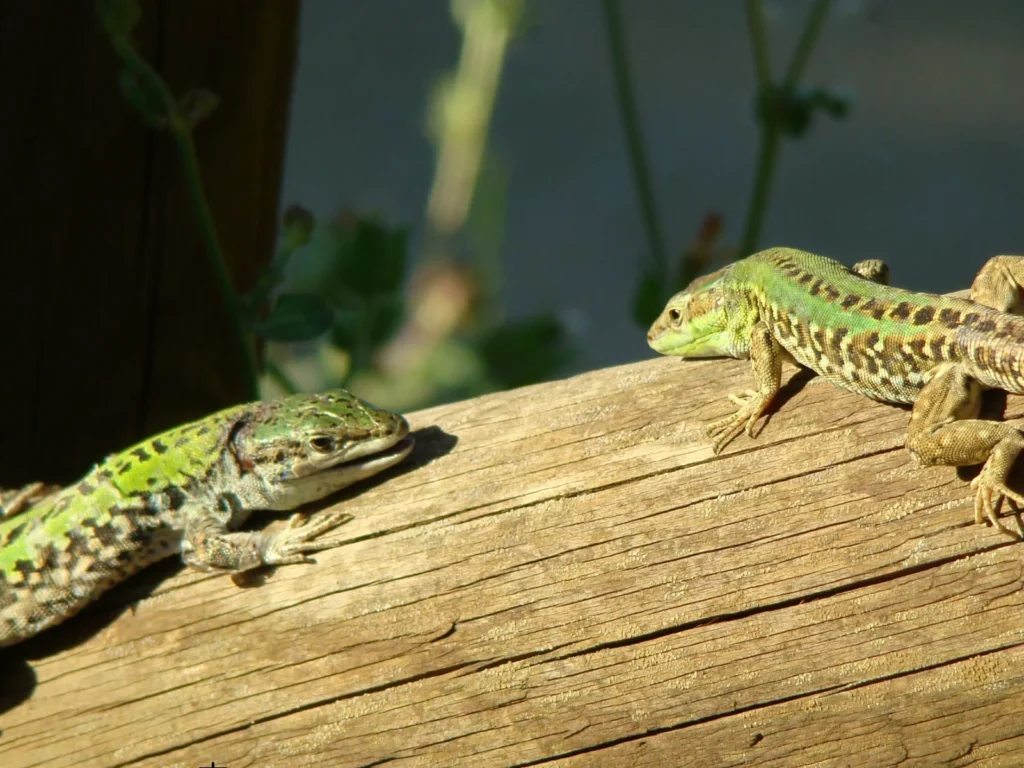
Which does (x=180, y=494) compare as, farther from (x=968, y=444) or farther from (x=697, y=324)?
(x=968, y=444)

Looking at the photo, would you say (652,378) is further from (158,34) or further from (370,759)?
(158,34)

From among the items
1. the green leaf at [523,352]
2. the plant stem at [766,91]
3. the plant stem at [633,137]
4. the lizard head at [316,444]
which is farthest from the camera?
the green leaf at [523,352]

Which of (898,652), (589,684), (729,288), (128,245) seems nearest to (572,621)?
(589,684)

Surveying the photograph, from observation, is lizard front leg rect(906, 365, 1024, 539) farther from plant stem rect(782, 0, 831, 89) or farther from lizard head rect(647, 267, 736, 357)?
plant stem rect(782, 0, 831, 89)

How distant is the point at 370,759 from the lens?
292 centimetres

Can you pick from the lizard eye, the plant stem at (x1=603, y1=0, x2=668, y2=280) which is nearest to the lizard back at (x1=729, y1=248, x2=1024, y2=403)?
the plant stem at (x1=603, y1=0, x2=668, y2=280)

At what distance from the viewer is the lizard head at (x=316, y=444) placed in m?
3.27

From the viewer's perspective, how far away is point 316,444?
3322 mm

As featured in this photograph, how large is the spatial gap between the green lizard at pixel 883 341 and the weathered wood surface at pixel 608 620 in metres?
0.08

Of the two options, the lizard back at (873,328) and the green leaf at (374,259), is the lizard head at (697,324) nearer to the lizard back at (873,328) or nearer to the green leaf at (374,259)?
the lizard back at (873,328)

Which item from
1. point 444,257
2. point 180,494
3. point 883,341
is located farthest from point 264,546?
point 444,257

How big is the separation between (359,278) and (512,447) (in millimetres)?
1553

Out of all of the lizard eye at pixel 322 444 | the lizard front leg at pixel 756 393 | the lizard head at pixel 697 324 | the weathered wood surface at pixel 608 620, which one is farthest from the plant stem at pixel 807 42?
the lizard eye at pixel 322 444

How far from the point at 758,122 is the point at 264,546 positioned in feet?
8.63
